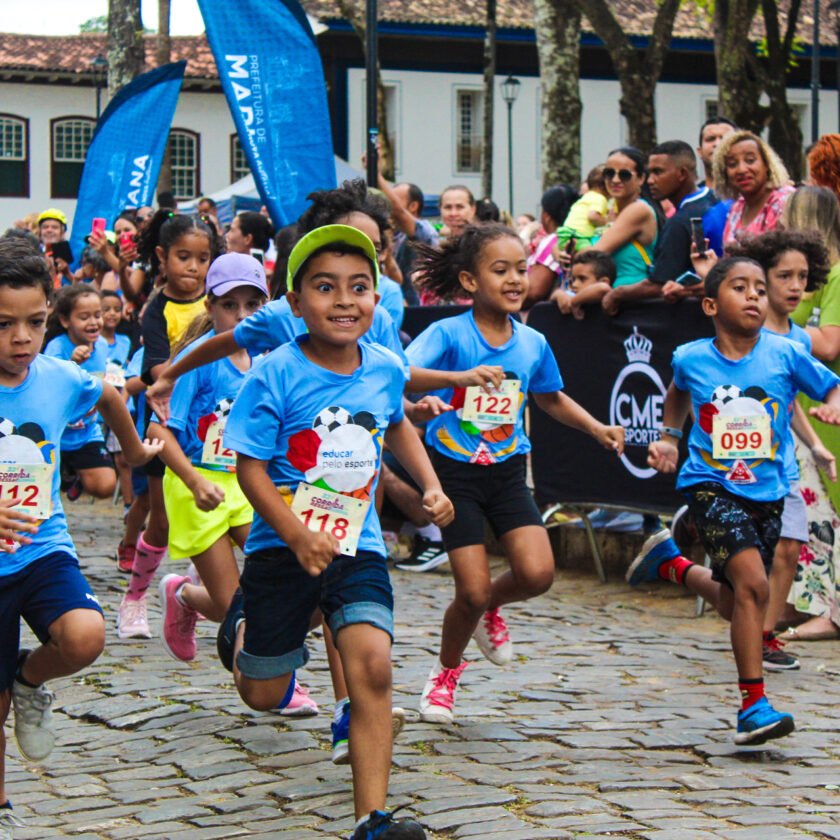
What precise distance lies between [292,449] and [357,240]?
0.62m

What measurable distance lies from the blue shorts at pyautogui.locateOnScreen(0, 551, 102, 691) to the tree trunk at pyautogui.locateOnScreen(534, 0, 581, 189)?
49.1ft

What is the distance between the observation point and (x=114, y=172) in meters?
15.2

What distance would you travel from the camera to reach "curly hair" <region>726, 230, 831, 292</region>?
6695 millimetres

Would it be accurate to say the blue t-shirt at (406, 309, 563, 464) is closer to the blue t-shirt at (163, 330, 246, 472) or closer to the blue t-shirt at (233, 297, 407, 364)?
the blue t-shirt at (233, 297, 407, 364)

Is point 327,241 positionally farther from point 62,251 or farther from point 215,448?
point 62,251

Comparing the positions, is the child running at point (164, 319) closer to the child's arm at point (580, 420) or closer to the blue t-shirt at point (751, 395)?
the child's arm at point (580, 420)

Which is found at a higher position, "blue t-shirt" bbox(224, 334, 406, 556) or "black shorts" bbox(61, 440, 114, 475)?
"blue t-shirt" bbox(224, 334, 406, 556)

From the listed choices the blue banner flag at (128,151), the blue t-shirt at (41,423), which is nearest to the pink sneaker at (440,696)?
the blue t-shirt at (41,423)

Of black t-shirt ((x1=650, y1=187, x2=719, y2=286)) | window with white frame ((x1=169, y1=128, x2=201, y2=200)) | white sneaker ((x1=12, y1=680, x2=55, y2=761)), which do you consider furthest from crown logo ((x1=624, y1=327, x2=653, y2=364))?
window with white frame ((x1=169, y1=128, x2=201, y2=200))

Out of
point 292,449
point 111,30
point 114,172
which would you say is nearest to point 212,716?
point 292,449

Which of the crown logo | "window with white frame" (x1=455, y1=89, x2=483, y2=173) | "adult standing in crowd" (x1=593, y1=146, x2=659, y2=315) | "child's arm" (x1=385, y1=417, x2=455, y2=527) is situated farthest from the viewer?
"window with white frame" (x1=455, y1=89, x2=483, y2=173)

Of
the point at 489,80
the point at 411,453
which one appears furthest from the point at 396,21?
the point at 411,453

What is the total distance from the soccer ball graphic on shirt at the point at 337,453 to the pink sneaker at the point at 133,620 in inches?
137

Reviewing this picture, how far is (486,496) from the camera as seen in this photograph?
6.04m
